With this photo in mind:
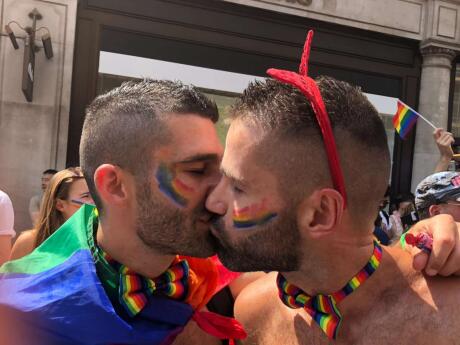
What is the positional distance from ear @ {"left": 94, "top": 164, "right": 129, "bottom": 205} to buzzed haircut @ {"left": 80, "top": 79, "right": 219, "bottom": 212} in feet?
0.09

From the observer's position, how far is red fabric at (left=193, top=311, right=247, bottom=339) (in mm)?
1579

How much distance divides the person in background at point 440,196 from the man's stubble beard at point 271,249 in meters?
2.35

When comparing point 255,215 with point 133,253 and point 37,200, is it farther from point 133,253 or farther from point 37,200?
point 37,200

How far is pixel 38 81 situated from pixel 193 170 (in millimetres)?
5341

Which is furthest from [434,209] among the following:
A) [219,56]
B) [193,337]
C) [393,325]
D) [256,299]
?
[219,56]

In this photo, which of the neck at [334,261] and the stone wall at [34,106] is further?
the stone wall at [34,106]

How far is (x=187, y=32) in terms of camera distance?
7.18 m

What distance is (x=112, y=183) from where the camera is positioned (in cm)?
165

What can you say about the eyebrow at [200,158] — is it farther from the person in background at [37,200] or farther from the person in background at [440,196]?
the person in background at [37,200]

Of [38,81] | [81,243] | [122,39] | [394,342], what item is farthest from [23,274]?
[122,39]

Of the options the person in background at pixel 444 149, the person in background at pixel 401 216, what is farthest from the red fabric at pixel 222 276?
the person in background at pixel 444 149

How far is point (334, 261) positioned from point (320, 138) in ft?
1.17

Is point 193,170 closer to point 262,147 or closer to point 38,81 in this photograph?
point 262,147

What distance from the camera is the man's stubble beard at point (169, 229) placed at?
1.58 metres
